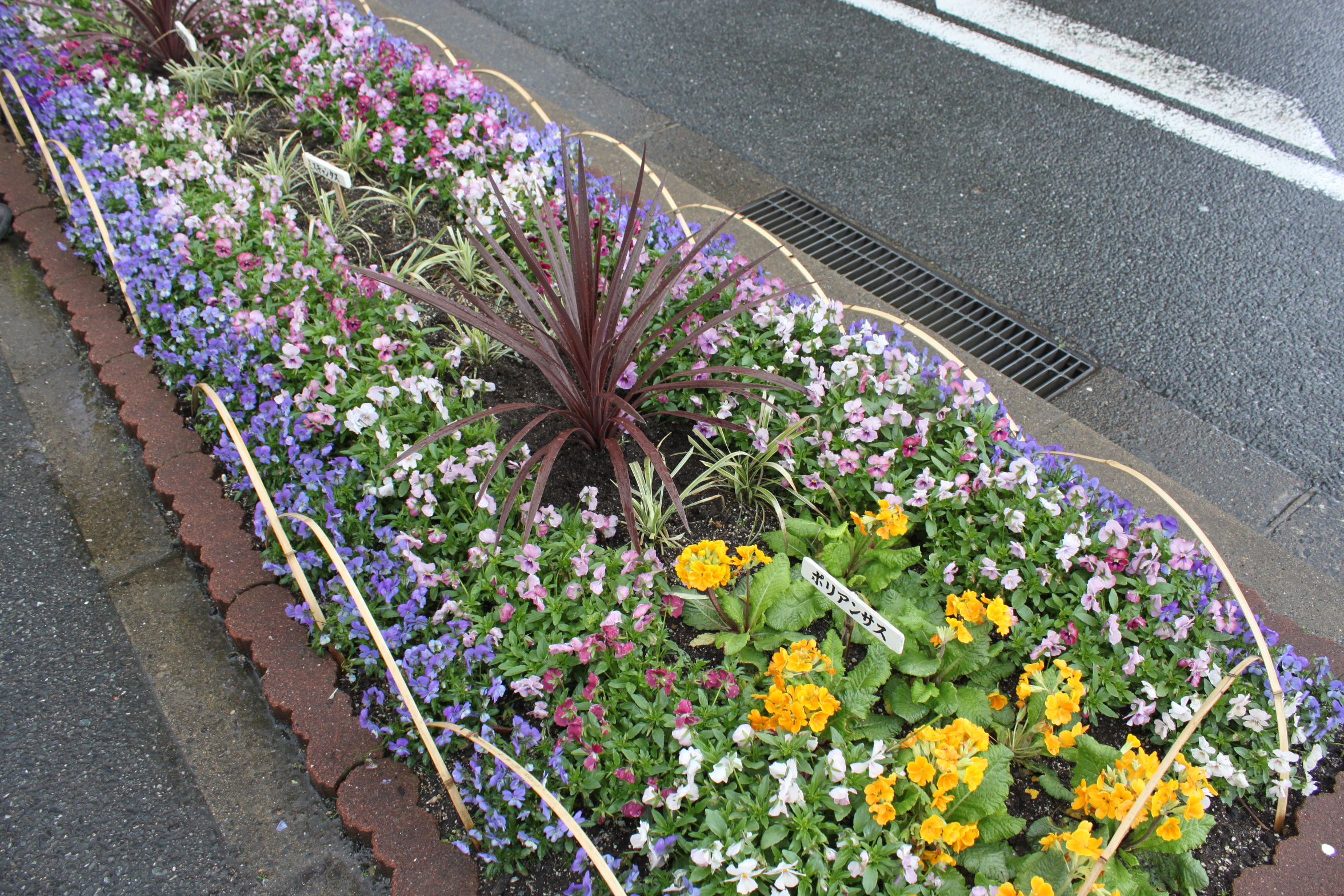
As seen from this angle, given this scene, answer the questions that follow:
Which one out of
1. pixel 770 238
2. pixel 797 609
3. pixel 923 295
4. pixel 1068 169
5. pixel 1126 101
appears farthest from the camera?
pixel 1126 101

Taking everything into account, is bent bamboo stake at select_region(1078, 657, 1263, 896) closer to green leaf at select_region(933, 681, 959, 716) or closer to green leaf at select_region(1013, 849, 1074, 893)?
green leaf at select_region(1013, 849, 1074, 893)

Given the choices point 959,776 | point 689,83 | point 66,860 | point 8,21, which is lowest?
point 66,860

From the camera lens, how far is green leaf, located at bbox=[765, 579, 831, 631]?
193 cm

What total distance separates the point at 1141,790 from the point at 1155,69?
416 cm

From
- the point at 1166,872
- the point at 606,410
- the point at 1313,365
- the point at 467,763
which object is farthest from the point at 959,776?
the point at 1313,365

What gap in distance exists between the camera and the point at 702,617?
1.97 m

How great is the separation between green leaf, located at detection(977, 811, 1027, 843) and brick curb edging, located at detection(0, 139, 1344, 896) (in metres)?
0.43

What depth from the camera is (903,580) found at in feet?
6.66

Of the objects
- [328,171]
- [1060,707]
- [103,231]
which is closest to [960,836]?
[1060,707]

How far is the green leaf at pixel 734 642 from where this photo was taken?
1868 millimetres

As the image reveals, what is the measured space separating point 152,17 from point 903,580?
3702 millimetres

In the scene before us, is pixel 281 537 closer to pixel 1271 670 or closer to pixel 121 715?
pixel 121 715

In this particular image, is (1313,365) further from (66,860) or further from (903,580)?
(66,860)

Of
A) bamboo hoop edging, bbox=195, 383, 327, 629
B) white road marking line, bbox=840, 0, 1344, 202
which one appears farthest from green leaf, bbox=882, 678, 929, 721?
white road marking line, bbox=840, 0, 1344, 202
